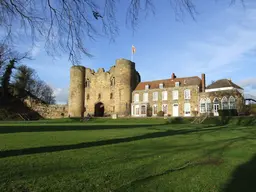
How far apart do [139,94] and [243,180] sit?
3602 cm

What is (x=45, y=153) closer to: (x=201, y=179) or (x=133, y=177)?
(x=133, y=177)

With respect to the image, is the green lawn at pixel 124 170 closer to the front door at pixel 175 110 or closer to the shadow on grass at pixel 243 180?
the shadow on grass at pixel 243 180

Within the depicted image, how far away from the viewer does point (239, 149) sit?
24.4ft

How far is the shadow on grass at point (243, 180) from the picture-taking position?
13.2 ft

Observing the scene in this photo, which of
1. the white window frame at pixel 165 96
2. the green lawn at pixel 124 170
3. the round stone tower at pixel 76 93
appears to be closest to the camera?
Answer: the green lawn at pixel 124 170

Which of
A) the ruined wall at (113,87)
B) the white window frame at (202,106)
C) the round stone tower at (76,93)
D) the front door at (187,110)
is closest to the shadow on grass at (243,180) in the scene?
the white window frame at (202,106)

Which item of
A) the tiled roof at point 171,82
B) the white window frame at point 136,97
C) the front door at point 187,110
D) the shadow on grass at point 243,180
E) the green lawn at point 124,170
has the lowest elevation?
the shadow on grass at point 243,180

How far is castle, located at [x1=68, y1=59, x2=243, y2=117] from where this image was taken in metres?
33.0

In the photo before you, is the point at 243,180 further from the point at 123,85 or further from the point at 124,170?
the point at 123,85

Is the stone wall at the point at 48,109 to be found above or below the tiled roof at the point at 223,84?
below

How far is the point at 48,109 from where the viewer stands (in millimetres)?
47875

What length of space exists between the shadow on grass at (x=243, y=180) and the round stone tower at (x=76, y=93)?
40.2 metres

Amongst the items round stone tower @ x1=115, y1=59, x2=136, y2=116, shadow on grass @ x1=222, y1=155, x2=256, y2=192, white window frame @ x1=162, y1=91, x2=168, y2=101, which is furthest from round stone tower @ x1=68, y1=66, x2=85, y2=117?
shadow on grass @ x1=222, y1=155, x2=256, y2=192

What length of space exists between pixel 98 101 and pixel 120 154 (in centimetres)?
3871
